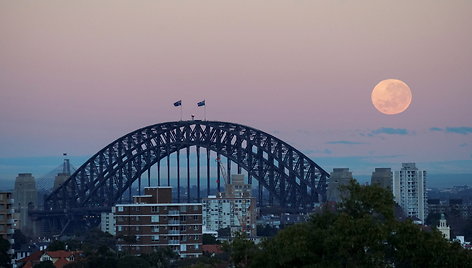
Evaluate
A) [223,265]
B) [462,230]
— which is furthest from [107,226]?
[223,265]

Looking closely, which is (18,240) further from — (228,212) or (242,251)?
(242,251)

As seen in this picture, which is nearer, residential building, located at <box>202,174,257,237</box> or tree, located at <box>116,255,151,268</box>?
tree, located at <box>116,255,151,268</box>

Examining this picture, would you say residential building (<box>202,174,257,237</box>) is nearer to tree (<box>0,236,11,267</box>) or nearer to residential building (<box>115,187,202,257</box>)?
residential building (<box>115,187,202,257</box>)

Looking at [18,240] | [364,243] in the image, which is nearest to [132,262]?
[364,243]

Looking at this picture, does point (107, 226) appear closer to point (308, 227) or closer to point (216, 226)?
point (216, 226)


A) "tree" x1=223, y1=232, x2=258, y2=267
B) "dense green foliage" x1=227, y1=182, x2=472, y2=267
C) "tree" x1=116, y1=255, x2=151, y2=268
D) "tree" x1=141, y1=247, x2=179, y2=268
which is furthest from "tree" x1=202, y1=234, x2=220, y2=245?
"dense green foliage" x1=227, y1=182, x2=472, y2=267

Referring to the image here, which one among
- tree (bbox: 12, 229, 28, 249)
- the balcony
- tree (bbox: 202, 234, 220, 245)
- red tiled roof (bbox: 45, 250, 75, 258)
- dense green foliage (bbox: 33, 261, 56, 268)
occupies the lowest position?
dense green foliage (bbox: 33, 261, 56, 268)

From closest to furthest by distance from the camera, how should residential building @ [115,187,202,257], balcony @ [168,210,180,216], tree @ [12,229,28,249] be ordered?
residential building @ [115,187,202,257] < balcony @ [168,210,180,216] < tree @ [12,229,28,249]

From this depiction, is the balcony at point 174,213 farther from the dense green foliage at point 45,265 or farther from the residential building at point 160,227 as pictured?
the dense green foliage at point 45,265
